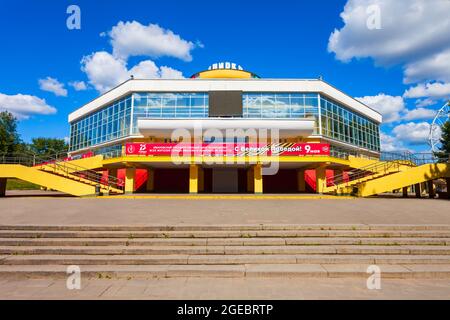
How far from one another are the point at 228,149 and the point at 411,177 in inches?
522

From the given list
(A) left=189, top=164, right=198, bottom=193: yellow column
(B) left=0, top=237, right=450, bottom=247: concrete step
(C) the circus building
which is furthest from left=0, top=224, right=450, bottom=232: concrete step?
(A) left=189, top=164, right=198, bottom=193: yellow column

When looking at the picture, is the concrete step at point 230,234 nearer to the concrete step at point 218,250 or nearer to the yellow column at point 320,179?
the concrete step at point 218,250

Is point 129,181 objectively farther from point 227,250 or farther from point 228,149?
point 227,250

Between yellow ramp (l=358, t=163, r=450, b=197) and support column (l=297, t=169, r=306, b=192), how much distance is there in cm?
816

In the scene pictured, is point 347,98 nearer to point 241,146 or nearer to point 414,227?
point 241,146

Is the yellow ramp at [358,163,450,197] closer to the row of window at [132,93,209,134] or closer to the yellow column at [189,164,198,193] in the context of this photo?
the yellow column at [189,164,198,193]

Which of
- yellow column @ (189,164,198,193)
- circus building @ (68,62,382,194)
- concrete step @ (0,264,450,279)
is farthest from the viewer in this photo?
yellow column @ (189,164,198,193)

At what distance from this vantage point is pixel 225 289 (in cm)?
510

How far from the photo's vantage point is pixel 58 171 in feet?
70.9

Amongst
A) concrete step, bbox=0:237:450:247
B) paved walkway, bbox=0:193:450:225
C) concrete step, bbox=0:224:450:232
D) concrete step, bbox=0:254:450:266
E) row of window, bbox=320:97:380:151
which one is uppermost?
row of window, bbox=320:97:380:151

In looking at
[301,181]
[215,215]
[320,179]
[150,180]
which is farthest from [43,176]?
[301,181]

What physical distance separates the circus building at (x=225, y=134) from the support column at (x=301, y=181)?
150 mm

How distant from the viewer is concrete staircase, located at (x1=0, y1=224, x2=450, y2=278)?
5793mm
